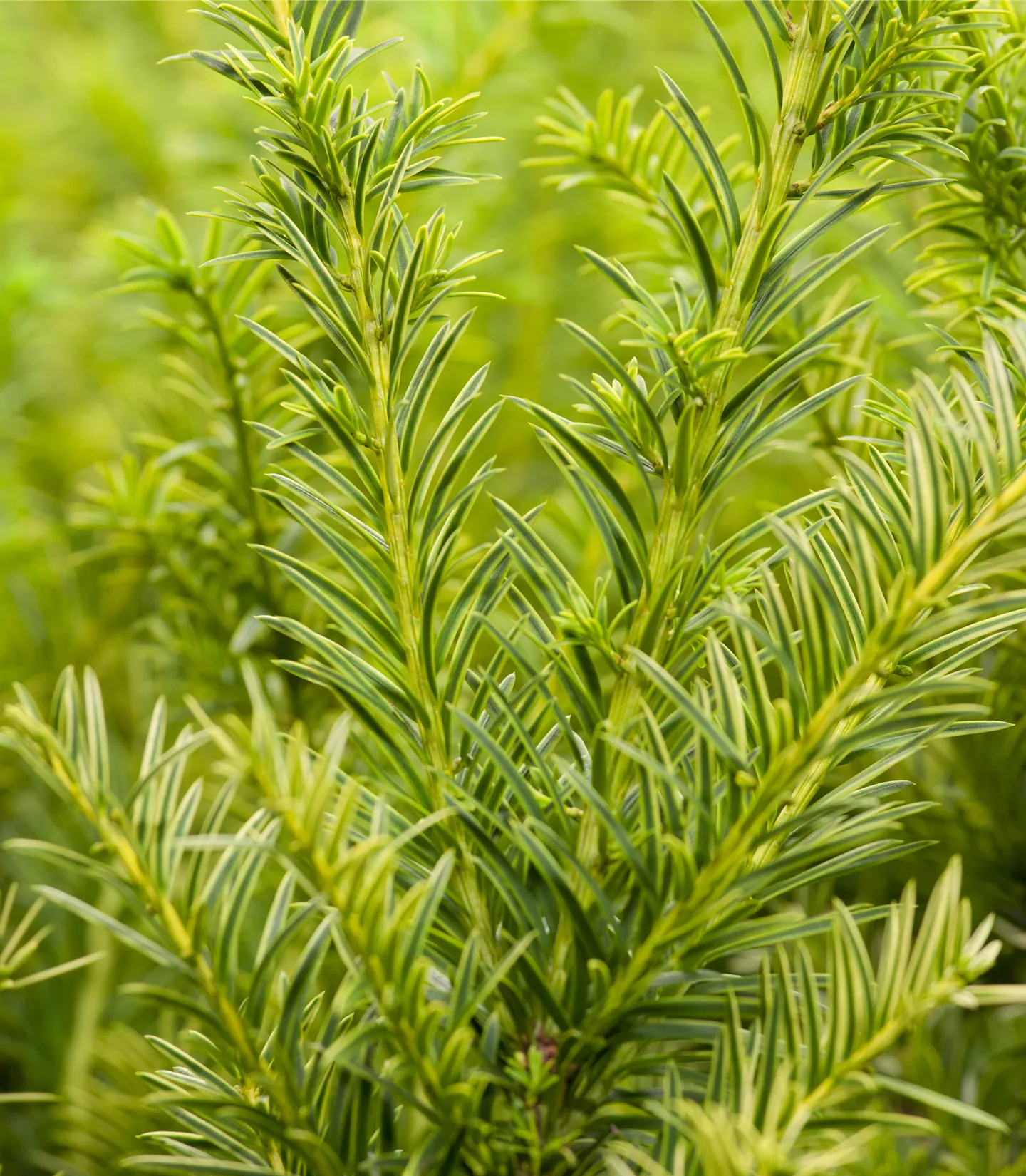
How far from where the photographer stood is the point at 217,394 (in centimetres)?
42

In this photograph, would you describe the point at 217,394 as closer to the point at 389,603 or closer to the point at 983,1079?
the point at 389,603

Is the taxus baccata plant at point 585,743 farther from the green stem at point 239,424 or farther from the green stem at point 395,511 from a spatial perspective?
the green stem at point 239,424

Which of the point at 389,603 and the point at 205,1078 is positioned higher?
the point at 389,603

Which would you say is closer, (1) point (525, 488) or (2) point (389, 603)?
(2) point (389, 603)

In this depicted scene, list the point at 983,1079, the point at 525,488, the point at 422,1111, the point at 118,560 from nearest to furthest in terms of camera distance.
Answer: the point at 422,1111
the point at 983,1079
the point at 118,560
the point at 525,488

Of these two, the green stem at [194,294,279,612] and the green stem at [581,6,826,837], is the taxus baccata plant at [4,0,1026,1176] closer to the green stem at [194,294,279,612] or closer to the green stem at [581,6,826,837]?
the green stem at [581,6,826,837]

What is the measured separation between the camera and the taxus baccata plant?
0.60 ft

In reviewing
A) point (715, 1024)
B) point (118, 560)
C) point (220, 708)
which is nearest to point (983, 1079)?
point (715, 1024)

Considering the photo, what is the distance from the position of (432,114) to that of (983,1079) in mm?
334

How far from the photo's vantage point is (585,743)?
0.24m

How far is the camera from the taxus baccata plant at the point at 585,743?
183 mm

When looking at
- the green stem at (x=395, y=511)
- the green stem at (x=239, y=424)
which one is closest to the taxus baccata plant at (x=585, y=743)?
the green stem at (x=395, y=511)

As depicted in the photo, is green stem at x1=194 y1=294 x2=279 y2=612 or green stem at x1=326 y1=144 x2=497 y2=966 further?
green stem at x1=194 y1=294 x2=279 y2=612

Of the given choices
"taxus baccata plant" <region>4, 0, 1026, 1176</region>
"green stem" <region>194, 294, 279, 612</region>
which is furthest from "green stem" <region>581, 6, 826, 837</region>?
"green stem" <region>194, 294, 279, 612</region>
